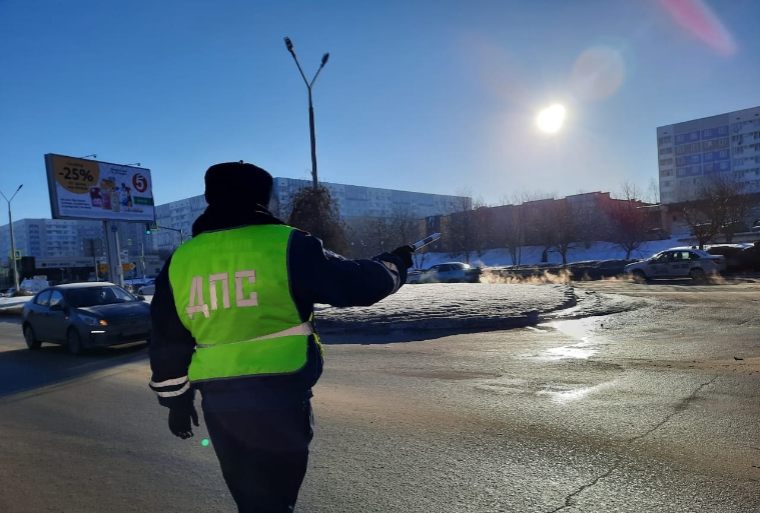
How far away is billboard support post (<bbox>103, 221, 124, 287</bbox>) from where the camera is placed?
93.7ft

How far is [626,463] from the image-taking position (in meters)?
4.08

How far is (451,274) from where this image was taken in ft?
95.6

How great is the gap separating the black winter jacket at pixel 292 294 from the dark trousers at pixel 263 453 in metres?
0.05

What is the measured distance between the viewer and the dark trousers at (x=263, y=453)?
6.94 feet

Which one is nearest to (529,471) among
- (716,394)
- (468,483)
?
(468,483)

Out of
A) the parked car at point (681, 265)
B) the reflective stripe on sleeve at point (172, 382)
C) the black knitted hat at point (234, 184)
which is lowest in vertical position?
the parked car at point (681, 265)

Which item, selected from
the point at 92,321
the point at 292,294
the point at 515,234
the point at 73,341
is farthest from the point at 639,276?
the point at 515,234

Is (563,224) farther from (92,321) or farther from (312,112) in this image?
(92,321)

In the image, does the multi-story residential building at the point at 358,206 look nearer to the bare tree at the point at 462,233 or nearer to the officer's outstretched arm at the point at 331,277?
the bare tree at the point at 462,233

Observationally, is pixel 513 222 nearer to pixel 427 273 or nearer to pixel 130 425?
pixel 427 273

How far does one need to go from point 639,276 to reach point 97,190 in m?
26.9

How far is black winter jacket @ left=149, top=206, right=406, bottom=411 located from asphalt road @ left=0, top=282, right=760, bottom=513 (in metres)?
1.79

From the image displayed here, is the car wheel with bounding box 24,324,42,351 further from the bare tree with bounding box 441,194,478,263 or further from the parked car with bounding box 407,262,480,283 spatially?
the bare tree with bounding box 441,194,478,263

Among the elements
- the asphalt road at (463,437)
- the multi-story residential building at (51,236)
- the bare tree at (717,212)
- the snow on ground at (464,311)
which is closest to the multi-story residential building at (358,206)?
the multi-story residential building at (51,236)
